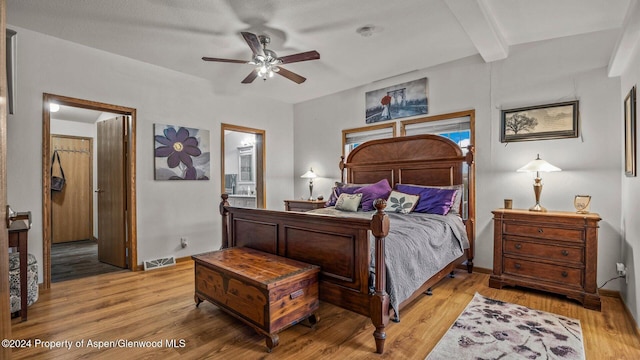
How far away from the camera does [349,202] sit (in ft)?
12.8

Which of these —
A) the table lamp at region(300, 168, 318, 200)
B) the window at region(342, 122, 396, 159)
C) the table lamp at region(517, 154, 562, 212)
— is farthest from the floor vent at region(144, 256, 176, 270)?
the table lamp at region(517, 154, 562, 212)

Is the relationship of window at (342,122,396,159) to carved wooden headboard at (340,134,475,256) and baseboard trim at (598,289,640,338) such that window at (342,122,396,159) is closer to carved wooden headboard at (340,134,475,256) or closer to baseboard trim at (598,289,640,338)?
carved wooden headboard at (340,134,475,256)

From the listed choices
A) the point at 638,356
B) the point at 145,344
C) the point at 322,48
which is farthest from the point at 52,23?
the point at 638,356

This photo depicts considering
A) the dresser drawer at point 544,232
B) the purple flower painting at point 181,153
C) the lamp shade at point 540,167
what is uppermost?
the purple flower painting at point 181,153

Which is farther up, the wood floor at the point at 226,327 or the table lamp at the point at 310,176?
the table lamp at the point at 310,176

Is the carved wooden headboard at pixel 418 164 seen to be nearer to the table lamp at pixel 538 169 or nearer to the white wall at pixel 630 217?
the table lamp at pixel 538 169

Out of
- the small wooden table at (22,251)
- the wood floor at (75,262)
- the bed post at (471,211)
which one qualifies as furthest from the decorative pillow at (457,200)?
the wood floor at (75,262)

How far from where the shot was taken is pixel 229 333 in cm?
231

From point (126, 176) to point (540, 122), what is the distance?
5.16 meters

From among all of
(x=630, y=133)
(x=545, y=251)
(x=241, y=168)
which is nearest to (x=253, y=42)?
(x=630, y=133)

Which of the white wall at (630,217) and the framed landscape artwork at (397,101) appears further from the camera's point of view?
the framed landscape artwork at (397,101)

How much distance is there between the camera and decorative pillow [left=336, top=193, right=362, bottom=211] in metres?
3.85

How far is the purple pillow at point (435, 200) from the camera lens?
11.4ft

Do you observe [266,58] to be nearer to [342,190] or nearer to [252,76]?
[252,76]
